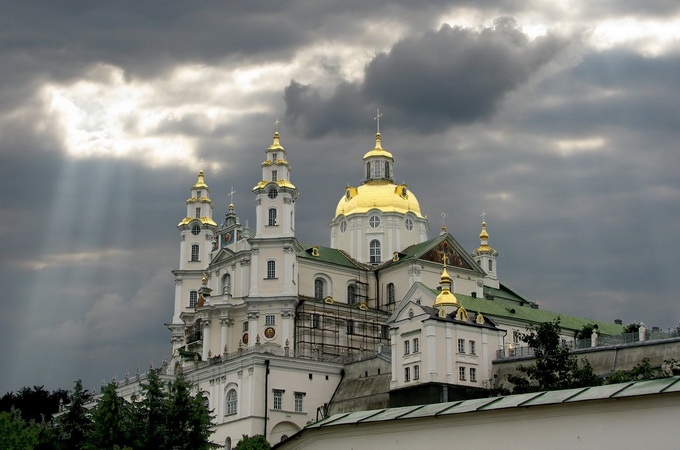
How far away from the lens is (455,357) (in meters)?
65.2

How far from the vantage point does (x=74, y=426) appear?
52.0 meters

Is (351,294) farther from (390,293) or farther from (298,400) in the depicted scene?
(298,400)

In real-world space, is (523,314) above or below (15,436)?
above

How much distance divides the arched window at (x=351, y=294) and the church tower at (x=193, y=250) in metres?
15.2

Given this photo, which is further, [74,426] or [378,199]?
[378,199]

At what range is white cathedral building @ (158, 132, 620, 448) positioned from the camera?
6706cm

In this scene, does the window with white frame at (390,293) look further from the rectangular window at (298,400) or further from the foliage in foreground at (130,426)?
the foliage in foreground at (130,426)

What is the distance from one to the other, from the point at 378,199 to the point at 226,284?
1560 centimetres

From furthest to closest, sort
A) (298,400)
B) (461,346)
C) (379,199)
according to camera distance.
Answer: (379,199) → (298,400) → (461,346)

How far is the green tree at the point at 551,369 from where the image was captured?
181ft

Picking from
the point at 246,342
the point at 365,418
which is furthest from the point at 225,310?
the point at 365,418

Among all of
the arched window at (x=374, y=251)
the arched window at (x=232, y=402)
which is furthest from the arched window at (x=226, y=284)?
the arched window at (x=232, y=402)

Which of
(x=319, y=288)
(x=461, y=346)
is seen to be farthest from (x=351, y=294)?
(x=461, y=346)

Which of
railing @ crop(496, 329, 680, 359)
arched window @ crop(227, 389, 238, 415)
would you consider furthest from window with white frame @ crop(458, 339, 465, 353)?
arched window @ crop(227, 389, 238, 415)
